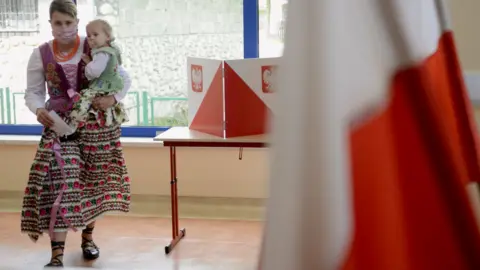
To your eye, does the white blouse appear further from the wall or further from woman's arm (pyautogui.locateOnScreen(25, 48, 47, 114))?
the wall

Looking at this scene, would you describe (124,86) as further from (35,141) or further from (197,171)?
(35,141)

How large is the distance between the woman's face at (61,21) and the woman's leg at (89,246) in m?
1.01

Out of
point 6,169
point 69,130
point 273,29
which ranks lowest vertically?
point 6,169

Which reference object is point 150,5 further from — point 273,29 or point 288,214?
point 288,214

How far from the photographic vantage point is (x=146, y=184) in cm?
415

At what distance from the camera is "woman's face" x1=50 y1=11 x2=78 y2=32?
116 inches

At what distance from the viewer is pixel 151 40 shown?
4.21 m

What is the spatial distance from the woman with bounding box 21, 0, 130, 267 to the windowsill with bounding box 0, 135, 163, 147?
3.31 feet

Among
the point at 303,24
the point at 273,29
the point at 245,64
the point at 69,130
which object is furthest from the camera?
the point at 273,29

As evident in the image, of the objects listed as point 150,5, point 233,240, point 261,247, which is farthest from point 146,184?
point 261,247

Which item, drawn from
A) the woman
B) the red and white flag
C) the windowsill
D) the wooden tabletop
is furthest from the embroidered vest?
the red and white flag

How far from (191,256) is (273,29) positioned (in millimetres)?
1571

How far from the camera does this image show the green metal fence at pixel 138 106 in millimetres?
4270

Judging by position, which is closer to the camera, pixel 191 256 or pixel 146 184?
pixel 191 256
